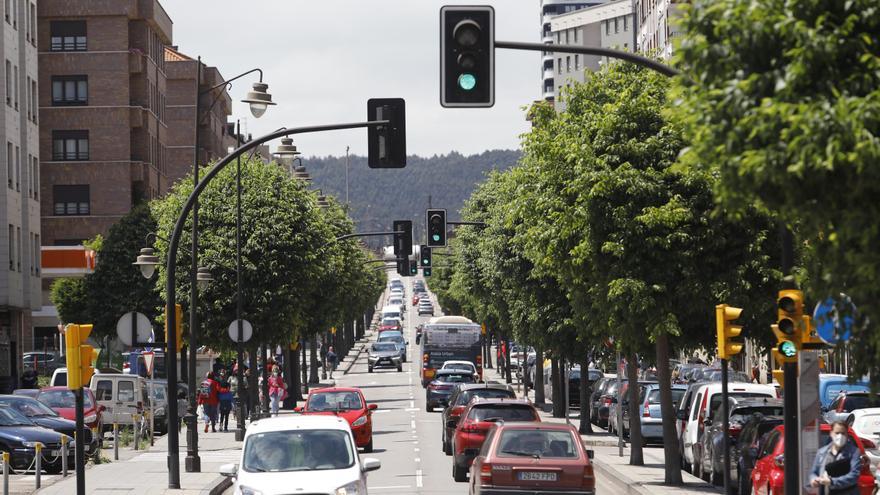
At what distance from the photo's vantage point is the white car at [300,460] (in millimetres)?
19016

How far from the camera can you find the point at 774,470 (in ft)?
70.3

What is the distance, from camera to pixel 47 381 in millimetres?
Answer: 67938

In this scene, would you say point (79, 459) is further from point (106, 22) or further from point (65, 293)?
point (106, 22)

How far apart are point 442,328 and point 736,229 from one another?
54015mm

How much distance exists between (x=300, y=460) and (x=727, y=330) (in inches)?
216

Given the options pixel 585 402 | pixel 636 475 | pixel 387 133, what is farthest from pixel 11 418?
pixel 585 402

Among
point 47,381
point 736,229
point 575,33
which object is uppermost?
point 575,33

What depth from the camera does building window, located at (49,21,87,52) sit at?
9312 cm

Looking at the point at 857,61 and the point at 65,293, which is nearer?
the point at 857,61

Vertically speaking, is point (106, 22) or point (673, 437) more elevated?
point (106, 22)

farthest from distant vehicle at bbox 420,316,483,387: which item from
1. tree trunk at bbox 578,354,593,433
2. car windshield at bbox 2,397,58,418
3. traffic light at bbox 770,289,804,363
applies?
traffic light at bbox 770,289,804,363

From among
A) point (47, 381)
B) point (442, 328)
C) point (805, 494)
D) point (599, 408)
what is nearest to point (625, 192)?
point (805, 494)

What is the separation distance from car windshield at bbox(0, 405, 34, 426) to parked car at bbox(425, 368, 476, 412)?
997 inches

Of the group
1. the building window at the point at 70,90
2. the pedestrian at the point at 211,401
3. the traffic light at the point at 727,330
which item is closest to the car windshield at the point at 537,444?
the traffic light at the point at 727,330
